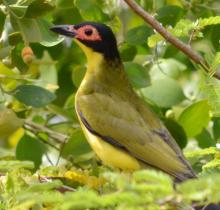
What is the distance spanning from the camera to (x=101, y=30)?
480 cm

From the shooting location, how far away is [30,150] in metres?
4.86

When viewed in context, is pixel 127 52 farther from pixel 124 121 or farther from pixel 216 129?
pixel 216 129

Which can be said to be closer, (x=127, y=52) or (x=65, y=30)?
(x=65, y=30)

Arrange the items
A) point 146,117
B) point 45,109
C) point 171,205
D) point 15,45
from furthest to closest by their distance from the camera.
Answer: point 45,109, point 146,117, point 15,45, point 171,205

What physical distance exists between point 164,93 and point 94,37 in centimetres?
53

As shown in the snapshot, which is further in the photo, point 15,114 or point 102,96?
point 102,96

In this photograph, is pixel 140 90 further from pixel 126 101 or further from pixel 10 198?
pixel 10 198

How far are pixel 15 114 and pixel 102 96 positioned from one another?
0.59 meters

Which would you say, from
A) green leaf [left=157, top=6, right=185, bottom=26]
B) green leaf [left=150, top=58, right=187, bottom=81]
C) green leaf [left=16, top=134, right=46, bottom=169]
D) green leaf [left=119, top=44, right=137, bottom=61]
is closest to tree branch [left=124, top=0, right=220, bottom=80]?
green leaf [left=157, top=6, right=185, bottom=26]

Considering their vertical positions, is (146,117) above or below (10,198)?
below

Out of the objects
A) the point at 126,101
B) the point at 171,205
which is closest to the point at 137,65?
the point at 126,101

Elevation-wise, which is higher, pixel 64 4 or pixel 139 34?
pixel 64 4

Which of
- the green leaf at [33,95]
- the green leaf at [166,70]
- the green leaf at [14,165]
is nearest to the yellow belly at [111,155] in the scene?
the green leaf at [33,95]

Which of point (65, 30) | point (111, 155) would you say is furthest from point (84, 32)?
point (111, 155)
